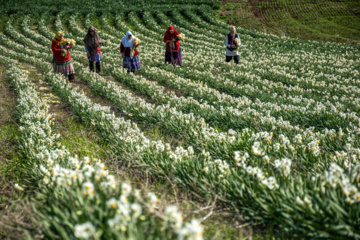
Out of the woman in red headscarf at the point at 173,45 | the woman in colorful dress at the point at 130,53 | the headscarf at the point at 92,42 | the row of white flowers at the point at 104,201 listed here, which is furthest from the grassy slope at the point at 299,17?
the row of white flowers at the point at 104,201

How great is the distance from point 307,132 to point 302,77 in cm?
582

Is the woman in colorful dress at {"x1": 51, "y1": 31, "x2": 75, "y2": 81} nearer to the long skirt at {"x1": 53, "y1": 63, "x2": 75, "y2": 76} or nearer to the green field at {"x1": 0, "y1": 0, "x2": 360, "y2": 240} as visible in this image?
the long skirt at {"x1": 53, "y1": 63, "x2": 75, "y2": 76}

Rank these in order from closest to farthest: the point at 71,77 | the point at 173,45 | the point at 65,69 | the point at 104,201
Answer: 1. the point at 104,201
2. the point at 65,69
3. the point at 71,77
4. the point at 173,45

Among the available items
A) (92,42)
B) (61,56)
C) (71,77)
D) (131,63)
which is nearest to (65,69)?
(71,77)

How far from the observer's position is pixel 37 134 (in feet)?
16.2

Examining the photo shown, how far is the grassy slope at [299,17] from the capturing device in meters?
26.7

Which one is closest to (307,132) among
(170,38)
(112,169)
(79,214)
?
(112,169)

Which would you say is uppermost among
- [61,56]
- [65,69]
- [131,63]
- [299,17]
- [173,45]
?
[299,17]

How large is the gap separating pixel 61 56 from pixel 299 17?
3206 centimetres

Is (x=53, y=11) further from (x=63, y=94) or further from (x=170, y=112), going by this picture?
(x=170, y=112)

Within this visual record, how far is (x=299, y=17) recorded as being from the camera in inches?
1287

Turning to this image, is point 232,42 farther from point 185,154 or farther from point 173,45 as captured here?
point 185,154

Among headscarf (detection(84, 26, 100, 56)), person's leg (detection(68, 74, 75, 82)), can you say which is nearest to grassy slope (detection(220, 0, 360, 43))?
headscarf (detection(84, 26, 100, 56))

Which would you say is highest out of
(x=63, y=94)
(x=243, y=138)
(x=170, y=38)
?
(x=170, y=38)
